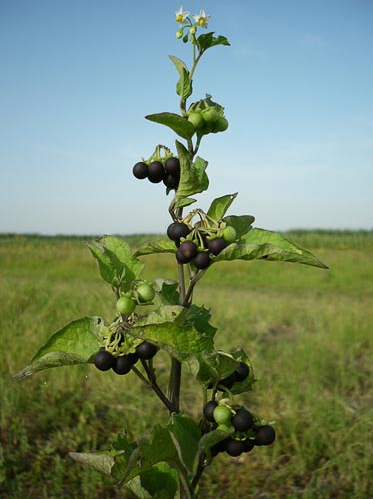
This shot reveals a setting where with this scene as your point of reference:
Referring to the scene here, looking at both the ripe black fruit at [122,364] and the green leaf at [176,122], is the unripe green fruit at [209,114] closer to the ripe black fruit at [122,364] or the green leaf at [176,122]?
the green leaf at [176,122]

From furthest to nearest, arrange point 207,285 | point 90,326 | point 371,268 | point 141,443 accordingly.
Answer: point 371,268, point 207,285, point 90,326, point 141,443

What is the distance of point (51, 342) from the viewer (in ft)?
3.34

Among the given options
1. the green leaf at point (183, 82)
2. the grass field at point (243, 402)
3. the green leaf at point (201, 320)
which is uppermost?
the green leaf at point (183, 82)

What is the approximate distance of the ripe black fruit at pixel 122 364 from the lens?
90cm

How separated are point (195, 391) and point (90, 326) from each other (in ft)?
10.7

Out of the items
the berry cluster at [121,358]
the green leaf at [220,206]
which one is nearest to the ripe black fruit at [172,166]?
the green leaf at [220,206]

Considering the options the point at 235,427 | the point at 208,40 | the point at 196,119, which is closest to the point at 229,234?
the point at 196,119

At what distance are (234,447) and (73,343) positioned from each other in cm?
36

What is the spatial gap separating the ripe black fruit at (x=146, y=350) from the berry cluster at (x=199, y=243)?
0.53 feet

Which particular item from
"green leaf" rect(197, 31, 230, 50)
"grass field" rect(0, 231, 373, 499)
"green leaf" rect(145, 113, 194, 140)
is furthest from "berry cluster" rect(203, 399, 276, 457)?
"grass field" rect(0, 231, 373, 499)

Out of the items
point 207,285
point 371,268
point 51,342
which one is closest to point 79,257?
point 207,285

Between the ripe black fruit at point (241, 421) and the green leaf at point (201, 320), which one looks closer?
the ripe black fruit at point (241, 421)

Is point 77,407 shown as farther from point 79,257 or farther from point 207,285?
point 79,257

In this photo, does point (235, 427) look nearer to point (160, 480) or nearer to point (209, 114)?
point (160, 480)
